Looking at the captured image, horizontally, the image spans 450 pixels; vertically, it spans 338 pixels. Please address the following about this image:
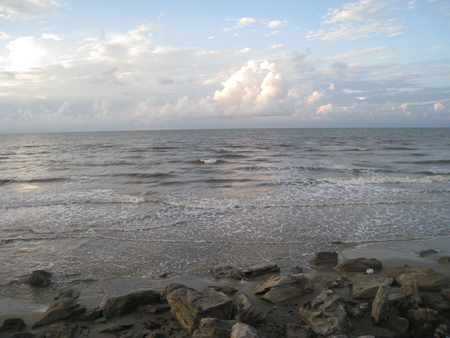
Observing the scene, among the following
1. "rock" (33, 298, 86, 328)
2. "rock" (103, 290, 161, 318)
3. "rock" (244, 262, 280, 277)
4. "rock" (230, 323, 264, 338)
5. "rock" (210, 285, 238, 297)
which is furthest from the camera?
"rock" (244, 262, 280, 277)

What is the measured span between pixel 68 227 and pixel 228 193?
830 cm

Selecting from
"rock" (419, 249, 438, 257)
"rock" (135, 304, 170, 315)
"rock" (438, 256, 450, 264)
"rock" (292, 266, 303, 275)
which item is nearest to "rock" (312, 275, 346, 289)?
"rock" (292, 266, 303, 275)

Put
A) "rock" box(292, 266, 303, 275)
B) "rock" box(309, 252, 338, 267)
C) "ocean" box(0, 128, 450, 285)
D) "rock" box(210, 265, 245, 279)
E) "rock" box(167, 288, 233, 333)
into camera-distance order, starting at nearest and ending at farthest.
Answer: "rock" box(167, 288, 233, 333) < "rock" box(210, 265, 245, 279) < "rock" box(292, 266, 303, 275) < "rock" box(309, 252, 338, 267) < "ocean" box(0, 128, 450, 285)

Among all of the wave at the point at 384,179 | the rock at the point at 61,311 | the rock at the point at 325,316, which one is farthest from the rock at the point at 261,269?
the wave at the point at 384,179

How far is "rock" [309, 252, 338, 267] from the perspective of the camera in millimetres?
7297

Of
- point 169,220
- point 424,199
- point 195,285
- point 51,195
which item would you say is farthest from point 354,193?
point 51,195

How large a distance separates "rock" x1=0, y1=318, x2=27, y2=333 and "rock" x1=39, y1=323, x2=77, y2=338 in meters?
0.57

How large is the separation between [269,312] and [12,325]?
4.41m

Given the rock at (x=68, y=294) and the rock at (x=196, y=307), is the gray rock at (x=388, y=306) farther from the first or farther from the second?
the rock at (x=68, y=294)

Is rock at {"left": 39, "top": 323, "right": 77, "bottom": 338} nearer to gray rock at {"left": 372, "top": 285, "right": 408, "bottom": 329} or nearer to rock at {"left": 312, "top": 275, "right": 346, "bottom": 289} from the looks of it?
rock at {"left": 312, "top": 275, "right": 346, "bottom": 289}

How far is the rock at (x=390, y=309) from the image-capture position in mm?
4383

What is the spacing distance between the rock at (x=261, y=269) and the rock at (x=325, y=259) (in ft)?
3.73

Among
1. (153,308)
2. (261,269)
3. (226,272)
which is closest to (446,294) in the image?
(261,269)

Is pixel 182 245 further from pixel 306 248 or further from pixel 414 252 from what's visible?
pixel 414 252
